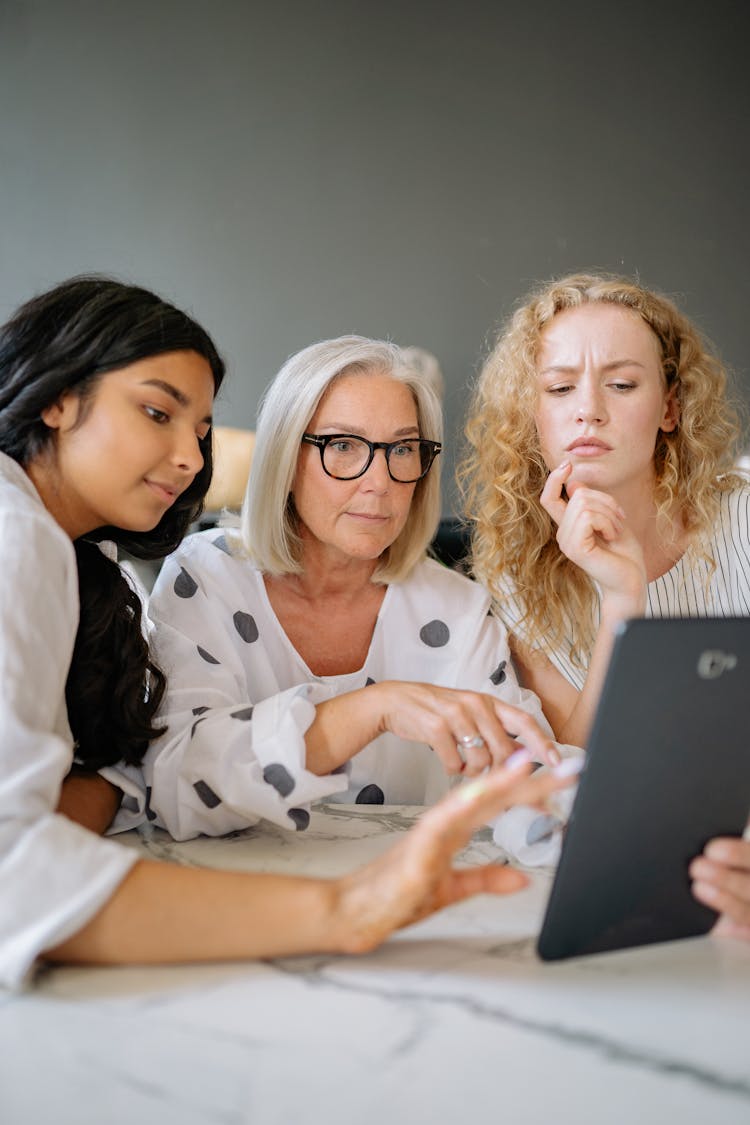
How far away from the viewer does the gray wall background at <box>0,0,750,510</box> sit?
3.75 meters

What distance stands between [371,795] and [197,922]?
767mm

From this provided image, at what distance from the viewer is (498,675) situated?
1.50 metres

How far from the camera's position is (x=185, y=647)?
1.28 metres

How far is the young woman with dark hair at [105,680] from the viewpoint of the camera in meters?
0.75

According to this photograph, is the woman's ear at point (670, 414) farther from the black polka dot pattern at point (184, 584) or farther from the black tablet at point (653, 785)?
the black tablet at point (653, 785)

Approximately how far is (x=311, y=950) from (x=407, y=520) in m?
0.94

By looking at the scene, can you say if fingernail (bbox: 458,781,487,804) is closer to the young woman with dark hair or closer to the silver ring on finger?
the young woman with dark hair

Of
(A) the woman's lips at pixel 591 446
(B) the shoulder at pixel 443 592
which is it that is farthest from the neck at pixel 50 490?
(A) the woman's lips at pixel 591 446

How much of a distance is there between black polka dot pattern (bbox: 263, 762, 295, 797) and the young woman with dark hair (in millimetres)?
173

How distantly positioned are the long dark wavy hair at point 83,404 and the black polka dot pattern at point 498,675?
0.52 meters

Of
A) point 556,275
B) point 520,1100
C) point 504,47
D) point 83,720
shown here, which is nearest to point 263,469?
point 83,720

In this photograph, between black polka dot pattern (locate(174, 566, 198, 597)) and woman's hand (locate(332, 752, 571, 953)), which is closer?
woman's hand (locate(332, 752, 571, 953))

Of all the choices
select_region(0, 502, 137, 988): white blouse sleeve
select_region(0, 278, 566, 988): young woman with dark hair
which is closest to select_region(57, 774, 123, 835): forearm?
select_region(0, 278, 566, 988): young woman with dark hair

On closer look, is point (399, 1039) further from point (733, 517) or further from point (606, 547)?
point (733, 517)
